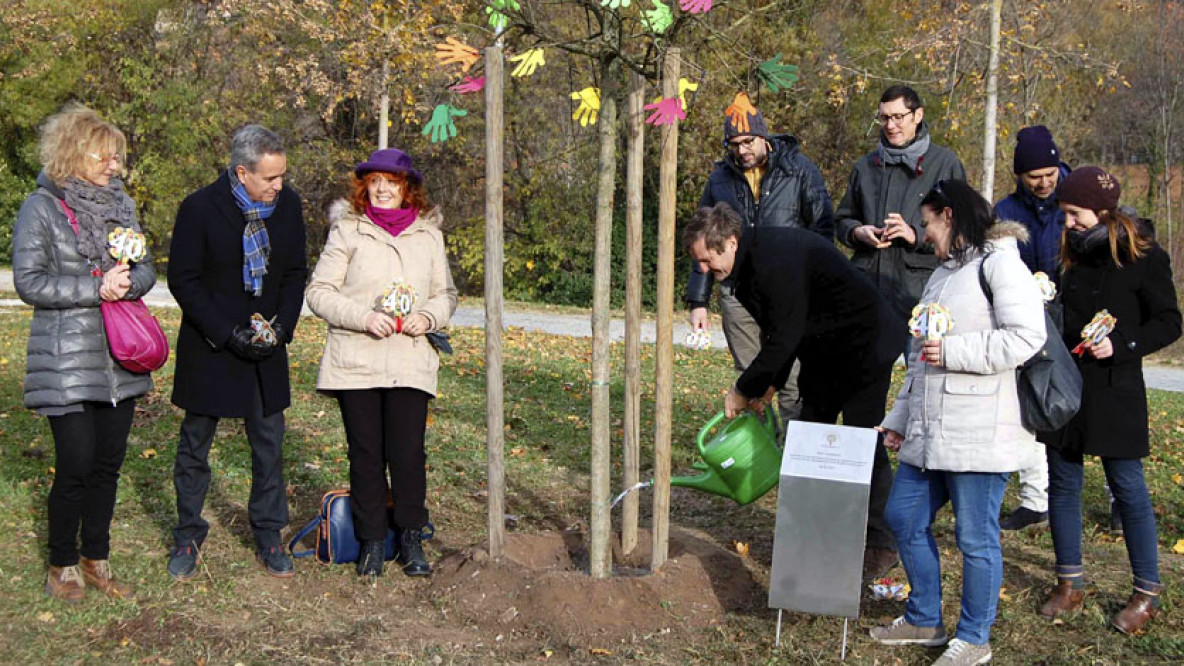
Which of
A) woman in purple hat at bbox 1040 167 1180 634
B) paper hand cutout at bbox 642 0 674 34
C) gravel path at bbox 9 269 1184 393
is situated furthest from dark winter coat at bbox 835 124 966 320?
gravel path at bbox 9 269 1184 393

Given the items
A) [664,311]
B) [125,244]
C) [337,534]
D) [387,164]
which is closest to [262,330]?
[125,244]

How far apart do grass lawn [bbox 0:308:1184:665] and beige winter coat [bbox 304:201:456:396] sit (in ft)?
3.04

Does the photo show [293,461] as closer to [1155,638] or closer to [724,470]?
[724,470]

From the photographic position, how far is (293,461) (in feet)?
22.4

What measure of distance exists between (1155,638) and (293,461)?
4.89 meters

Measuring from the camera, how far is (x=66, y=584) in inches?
175

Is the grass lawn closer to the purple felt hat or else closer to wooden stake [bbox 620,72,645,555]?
wooden stake [bbox 620,72,645,555]

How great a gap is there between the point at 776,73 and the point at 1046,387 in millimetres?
1489

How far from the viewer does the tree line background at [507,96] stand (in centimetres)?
1772

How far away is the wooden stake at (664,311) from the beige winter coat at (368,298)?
981mm

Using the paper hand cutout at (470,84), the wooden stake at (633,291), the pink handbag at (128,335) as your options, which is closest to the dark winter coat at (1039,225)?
the wooden stake at (633,291)

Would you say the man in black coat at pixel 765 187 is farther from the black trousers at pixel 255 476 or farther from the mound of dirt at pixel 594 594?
the black trousers at pixel 255 476

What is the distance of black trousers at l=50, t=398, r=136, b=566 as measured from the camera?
434 centimetres

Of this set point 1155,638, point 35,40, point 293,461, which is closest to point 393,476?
point 293,461
